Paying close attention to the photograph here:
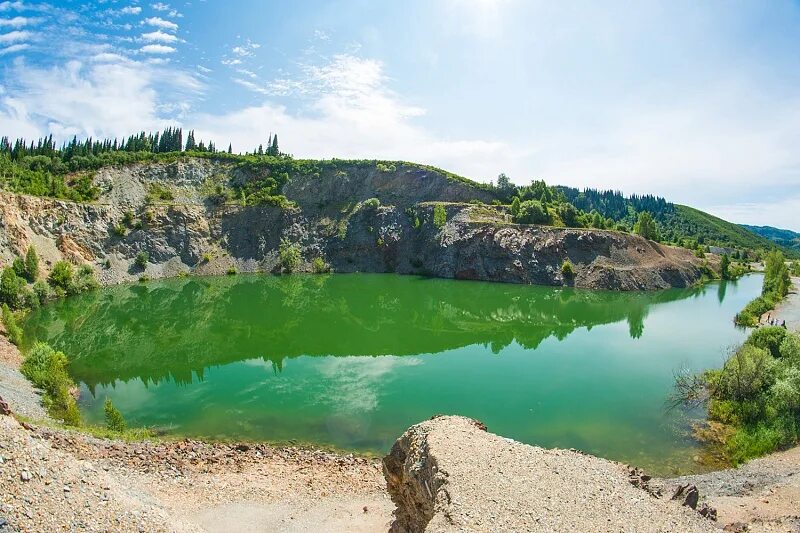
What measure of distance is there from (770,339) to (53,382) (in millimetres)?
48290

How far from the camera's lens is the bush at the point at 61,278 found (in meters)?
66.4

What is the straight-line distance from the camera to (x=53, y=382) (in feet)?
103

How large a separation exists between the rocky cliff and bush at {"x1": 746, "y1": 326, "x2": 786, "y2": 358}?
50175mm

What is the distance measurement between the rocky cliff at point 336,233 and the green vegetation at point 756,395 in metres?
52.2

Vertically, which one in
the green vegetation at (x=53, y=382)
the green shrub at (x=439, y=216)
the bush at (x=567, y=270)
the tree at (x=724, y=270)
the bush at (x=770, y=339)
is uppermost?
the green shrub at (x=439, y=216)

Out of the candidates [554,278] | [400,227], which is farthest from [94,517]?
[400,227]

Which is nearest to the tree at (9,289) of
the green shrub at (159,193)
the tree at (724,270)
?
the green shrub at (159,193)

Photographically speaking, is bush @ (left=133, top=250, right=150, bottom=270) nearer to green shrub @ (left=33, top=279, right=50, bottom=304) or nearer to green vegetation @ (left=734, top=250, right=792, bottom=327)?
green shrub @ (left=33, top=279, right=50, bottom=304)

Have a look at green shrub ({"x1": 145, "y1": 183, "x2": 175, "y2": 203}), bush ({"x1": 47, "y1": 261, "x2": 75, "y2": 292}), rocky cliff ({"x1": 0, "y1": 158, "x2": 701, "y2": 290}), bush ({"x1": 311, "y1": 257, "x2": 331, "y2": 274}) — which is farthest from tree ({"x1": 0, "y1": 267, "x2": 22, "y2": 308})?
bush ({"x1": 311, "y1": 257, "x2": 331, "y2": 274})

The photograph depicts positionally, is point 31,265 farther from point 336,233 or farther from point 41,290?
point 336,233

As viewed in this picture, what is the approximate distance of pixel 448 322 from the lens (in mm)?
60500

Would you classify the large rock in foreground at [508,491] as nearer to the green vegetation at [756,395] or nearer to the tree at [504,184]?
the green vegetation at [756,395]

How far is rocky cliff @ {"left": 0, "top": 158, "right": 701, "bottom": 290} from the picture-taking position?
84188 millimetres

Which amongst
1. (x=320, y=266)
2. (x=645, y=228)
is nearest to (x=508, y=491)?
(x=320, y=266)
